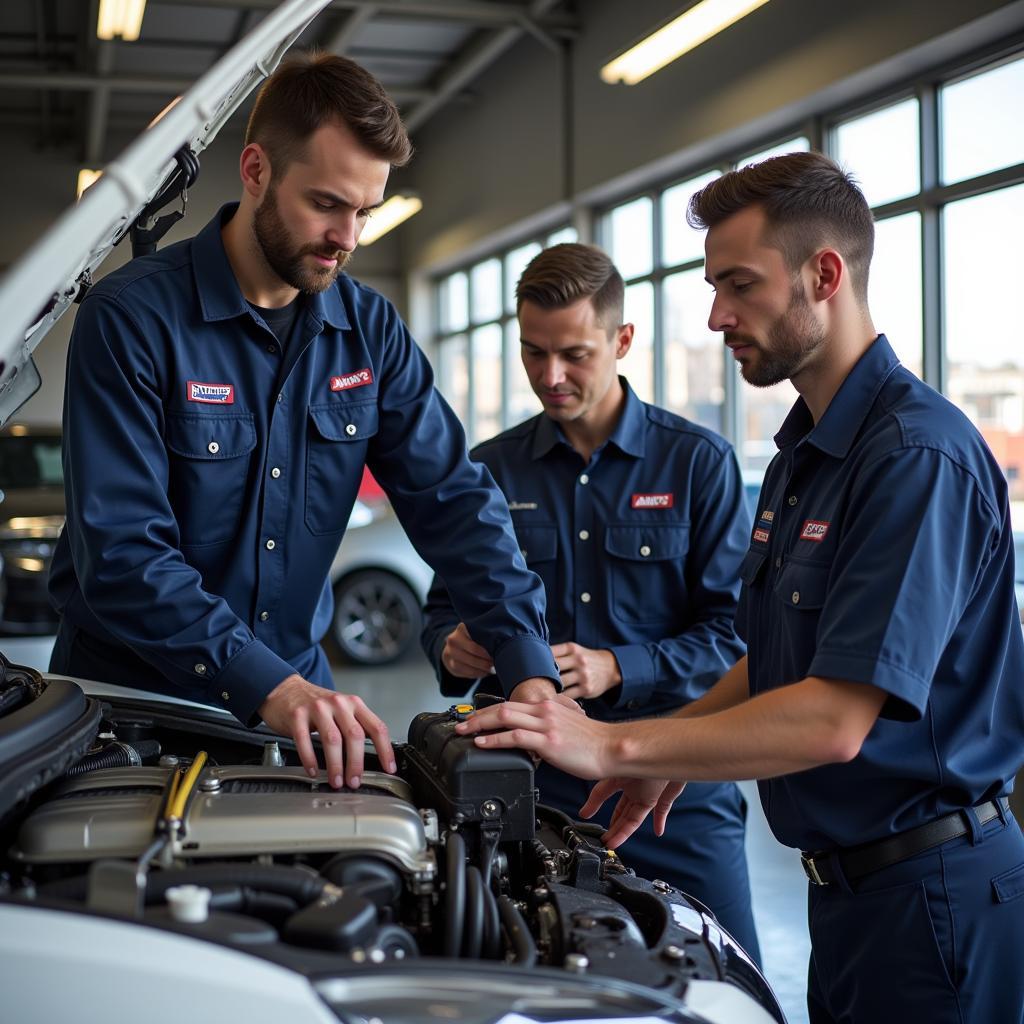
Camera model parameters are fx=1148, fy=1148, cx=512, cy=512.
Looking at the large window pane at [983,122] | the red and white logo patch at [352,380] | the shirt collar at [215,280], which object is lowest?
the red and white logo patch at [352,380]

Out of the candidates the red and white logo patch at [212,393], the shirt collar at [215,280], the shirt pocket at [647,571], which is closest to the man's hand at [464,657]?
the shirt pocket at [647,571]

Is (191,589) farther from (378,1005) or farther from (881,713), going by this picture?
(881,713)

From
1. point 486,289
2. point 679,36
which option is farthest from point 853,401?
point 486,289

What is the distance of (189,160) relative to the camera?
1.63 metres

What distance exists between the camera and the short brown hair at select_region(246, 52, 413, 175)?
1.73m

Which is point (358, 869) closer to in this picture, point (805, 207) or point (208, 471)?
point (208, 471)

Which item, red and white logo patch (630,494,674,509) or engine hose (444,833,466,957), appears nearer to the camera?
engine hose (444,833,466,957)

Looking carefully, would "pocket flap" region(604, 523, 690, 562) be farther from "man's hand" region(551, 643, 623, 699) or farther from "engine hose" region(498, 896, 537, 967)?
"engine hose" region(498, 896, 537, 967)

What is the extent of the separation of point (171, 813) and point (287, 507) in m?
0.78

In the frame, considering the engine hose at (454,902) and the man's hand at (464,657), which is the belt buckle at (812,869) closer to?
the engine hose at (454,902)

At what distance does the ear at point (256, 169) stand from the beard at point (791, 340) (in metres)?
0.79

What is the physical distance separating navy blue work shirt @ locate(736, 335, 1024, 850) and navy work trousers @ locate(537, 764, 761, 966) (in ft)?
1.80

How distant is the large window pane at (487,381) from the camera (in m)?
11.6

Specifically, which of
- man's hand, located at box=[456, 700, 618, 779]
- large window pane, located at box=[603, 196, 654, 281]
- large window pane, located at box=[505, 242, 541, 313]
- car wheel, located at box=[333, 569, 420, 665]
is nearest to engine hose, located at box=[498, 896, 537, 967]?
man's hand, located at box=[456, 700, 618, 779]
